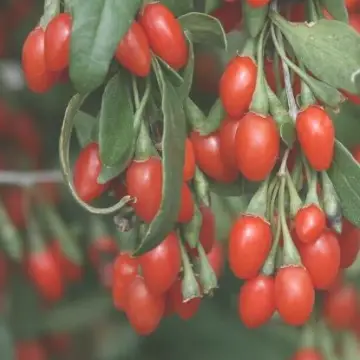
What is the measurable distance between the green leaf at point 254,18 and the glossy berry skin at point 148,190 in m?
0.19

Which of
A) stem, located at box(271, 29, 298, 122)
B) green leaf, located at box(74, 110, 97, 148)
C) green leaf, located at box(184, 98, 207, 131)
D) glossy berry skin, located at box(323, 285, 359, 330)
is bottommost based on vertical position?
glossy berry skin, located at box(323, 285, 359, 330)

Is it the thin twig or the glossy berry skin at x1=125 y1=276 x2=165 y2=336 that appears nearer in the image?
the glossy berry skin at x1=125 y1=276 x2=165 y2=336

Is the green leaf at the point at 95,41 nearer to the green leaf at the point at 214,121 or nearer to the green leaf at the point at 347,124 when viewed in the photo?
the green leaf at the point at 214,121

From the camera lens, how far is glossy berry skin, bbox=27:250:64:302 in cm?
192

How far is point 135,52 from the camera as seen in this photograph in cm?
99

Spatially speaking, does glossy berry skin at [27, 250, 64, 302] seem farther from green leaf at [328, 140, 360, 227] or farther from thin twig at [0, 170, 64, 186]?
green leaf at [328, 140, 360, 227]

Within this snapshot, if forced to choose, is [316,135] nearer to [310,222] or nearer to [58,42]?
[310,222]

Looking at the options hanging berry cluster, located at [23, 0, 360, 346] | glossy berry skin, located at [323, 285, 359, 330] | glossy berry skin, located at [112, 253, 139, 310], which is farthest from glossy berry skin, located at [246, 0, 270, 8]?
glossy berry skin, located at [323, 285, 359, 330]

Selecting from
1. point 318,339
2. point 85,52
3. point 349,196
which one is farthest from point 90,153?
point 318,339

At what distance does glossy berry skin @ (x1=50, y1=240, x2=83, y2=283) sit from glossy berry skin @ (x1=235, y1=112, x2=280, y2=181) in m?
1.02

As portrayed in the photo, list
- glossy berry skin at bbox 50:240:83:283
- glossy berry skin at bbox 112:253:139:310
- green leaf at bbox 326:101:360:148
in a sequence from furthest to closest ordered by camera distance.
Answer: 1. glossy berry skin at bbox 50:240:83:283
2. green leaf at bbox 326:101:360:148
3. glossy berry skin at bbox 112:253:139:310

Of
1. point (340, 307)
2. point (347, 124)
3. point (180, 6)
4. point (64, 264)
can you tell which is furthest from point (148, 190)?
point (64, 264)

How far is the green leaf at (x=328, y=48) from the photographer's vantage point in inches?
40.9

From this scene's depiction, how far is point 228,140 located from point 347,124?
0.29m
